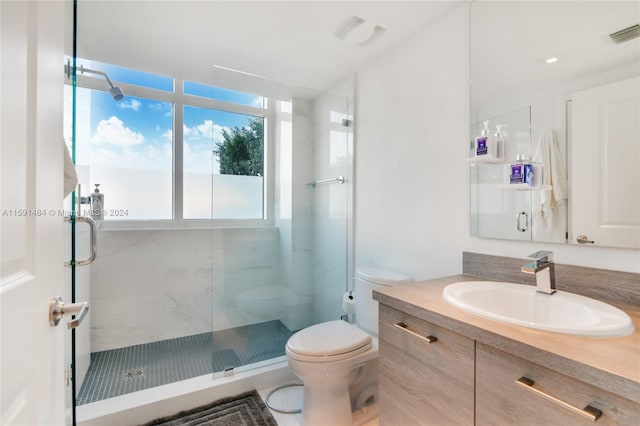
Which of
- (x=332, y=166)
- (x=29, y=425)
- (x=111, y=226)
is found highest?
(x=332, y=166)

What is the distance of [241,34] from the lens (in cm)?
185

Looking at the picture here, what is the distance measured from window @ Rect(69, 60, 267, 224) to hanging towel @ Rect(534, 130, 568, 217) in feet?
5.93

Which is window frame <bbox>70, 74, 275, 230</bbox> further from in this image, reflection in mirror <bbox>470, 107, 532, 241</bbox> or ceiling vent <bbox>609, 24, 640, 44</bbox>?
ceiling vent <bbox>609, 24, 640, 44</bbox>

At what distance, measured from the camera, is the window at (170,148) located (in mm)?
2322

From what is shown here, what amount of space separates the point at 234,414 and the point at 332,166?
71.8 inches

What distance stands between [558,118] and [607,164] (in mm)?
260

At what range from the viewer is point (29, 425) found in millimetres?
584

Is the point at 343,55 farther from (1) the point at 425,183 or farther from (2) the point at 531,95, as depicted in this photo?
(2) the point at 531,95

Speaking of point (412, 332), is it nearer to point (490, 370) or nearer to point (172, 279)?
point (490, 370)

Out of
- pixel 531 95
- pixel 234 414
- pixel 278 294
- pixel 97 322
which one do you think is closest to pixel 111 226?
pixel 97 322

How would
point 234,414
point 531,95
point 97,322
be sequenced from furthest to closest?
point 97,322 < point 234,414 < point 531,95

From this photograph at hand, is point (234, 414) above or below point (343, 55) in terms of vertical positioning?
below

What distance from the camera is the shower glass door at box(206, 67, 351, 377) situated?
2.29 metres

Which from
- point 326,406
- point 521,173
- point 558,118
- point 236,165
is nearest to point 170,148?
point 236,165
